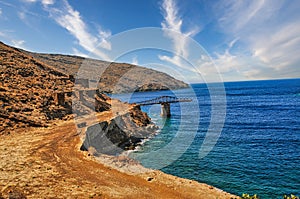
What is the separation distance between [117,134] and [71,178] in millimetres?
18134

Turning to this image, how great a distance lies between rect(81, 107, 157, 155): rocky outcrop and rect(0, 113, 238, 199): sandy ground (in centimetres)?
378

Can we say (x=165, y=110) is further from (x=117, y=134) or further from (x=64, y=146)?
(x=64, y=146)

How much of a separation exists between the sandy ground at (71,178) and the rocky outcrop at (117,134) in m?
3.78

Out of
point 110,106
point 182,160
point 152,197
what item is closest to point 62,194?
point 152,197

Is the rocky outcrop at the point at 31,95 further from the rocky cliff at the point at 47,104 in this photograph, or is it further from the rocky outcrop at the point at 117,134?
the rocky outcrop at the point at 117,134

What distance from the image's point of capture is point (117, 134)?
33406 mm

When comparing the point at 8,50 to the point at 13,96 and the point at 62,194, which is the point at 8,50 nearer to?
the point at 13,96

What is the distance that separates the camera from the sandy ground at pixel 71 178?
44.3ft

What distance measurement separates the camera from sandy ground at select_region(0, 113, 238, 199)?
44.3 feet

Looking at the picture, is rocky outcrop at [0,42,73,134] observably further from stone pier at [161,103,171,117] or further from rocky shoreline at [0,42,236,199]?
stone pier at [161,103,171,117]

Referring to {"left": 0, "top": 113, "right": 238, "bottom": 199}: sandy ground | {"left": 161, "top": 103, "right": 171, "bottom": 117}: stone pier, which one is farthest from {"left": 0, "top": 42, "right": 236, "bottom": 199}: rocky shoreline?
{"left": 161, "top": 103, "right": 171, "bottom": 117}: stone pier

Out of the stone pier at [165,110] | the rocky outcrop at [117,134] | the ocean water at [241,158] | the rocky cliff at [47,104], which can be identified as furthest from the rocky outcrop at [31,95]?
the stone pier at [165,110]

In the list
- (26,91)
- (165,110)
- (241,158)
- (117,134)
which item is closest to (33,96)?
(26,91)

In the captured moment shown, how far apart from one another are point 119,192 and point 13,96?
1178 inches
